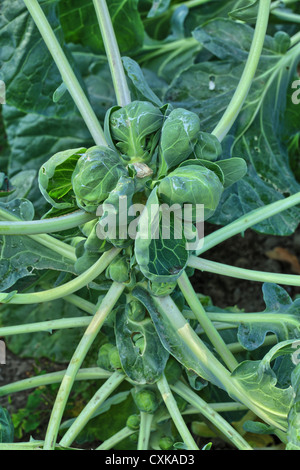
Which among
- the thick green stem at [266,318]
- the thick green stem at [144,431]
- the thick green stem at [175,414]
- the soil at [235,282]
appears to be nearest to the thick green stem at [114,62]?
the thick green stem at [266,318]

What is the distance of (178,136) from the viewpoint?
44.6 inches

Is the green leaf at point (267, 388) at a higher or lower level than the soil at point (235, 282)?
lower

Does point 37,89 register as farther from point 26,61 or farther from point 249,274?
point 249,274

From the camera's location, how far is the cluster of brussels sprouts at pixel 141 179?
108 centimetres

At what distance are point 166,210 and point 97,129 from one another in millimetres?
293

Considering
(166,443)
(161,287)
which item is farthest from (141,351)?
(166,443)

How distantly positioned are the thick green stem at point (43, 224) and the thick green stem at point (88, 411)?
0.45m

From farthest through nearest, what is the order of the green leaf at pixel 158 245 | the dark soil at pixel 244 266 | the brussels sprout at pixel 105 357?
the dark soil at pixel 244 266 < the brussels sprout at pixel 105 357 < the green leaf at pixel 158 245

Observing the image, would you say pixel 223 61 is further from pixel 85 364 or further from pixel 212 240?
pixel 85 364

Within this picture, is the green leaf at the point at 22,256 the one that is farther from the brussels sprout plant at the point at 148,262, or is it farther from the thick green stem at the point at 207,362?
the thick green stem at the point at 207,362

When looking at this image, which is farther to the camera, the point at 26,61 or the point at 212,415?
the point at 26,61

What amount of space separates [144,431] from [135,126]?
754mm

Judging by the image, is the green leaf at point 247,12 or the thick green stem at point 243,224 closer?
the thick green stem at point 243,224

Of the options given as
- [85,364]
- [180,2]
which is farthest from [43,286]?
[180,2]
